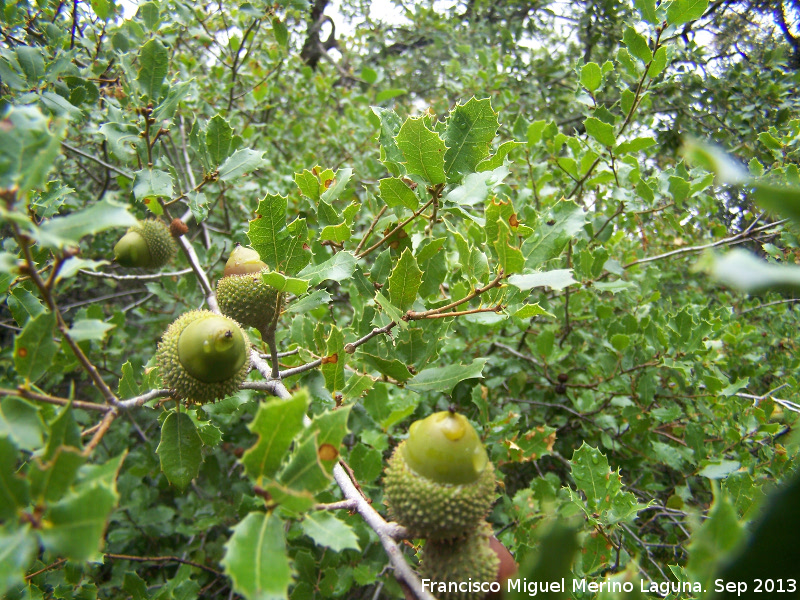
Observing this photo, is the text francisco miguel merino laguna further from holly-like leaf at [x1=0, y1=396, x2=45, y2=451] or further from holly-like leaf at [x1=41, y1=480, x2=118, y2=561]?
holly-like leaf at [x1=0, y1=396, x2=45, y2=451]

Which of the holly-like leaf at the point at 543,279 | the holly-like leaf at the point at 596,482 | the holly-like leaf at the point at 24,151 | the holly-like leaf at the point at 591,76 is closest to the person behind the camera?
the holly-like leaf at the point at 24,151

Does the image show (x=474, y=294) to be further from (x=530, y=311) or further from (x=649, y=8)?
(x=649, y=8)

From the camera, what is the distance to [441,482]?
38.0 inches

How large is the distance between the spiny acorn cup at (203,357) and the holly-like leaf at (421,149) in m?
0.64

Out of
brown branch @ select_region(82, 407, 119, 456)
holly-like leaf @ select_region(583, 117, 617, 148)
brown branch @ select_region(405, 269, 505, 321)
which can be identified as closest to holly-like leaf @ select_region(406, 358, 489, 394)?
brown branch @ select_region(405, 269, 505, 321)

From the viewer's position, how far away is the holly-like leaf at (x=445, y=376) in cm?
129

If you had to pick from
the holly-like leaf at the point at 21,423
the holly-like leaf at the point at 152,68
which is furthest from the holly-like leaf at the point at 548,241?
the holly-like leaf at the point at 152,68

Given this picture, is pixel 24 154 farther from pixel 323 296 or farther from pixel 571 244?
pixel 571 244

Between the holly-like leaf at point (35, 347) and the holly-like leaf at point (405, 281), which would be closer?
the holly-like leaf at point (35, 347)

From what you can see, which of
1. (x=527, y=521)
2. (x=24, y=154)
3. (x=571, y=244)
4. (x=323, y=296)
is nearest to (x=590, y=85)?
(x=571, y=244)

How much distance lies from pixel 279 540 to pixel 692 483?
2797mm

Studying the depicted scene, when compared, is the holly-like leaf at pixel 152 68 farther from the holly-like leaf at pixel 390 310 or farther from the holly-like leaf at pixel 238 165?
the holly-like leaf at pixel 390 310

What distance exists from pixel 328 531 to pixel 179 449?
2.21 feet

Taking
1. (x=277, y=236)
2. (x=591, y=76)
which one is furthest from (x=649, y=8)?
(x=277, y=236)
